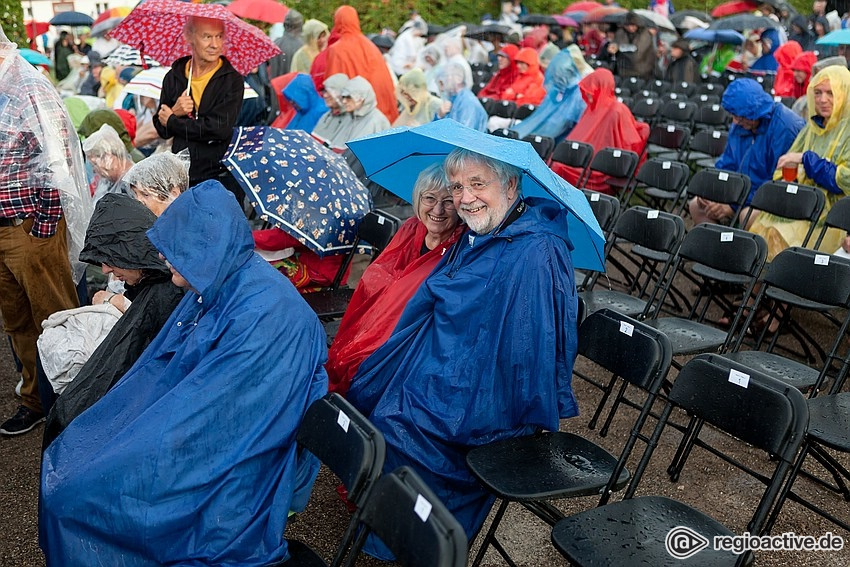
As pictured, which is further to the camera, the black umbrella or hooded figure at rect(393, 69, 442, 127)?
the black umbrella

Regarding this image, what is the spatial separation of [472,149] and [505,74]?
8.19m

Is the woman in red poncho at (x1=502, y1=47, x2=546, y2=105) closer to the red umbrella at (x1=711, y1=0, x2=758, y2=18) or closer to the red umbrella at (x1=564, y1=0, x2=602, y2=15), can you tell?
the red umbrella at (x1=711, y1=0, x2=758, y2=18)

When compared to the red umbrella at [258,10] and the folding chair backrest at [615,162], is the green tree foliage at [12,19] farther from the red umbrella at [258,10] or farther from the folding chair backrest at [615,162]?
the red umbrella at [258,10]

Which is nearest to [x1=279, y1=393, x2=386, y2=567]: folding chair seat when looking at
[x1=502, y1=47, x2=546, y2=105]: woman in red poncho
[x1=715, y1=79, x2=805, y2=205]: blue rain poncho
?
[x1=715, y1=79, x2=805, y2=205]: blue rain poncho

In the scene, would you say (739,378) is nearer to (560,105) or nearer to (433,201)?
(433,201)

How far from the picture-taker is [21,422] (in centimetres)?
379

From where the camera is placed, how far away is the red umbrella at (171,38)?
204 inches

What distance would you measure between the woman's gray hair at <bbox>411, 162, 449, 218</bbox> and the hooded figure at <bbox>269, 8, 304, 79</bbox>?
712 centimetres

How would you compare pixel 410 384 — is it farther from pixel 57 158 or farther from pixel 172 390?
pixel 57 158

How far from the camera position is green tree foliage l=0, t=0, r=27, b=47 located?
5.67 m

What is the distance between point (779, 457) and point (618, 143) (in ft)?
17.6

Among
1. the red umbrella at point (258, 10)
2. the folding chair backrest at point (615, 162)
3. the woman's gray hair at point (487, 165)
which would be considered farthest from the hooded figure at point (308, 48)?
the woman's gray hair at point (487, 165)

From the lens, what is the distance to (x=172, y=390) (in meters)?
2.44

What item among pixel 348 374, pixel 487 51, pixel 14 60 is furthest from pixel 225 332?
pixel 487 51
